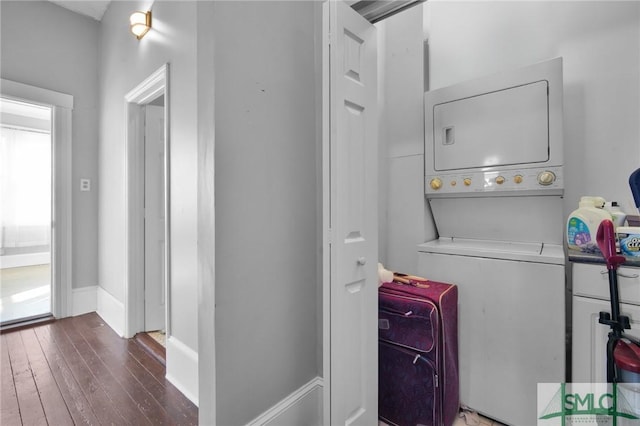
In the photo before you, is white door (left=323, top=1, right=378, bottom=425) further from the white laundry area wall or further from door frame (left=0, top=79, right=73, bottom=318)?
door frame (left=0, top=79, right=73, bottom=318)

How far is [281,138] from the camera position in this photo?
54.3 inches

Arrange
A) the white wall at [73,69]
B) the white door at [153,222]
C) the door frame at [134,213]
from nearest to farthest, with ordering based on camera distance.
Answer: the door frame at [134,213] < the white door at [153,222] < the white wall at [73,69]

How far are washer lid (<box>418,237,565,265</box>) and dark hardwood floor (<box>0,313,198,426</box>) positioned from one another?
179 centimetres

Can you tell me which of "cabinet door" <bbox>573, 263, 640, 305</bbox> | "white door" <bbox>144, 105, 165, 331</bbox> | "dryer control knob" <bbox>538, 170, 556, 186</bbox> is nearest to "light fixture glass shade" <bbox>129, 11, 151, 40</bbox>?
"white door" <bbox>144, 105, 165, 331</bbox>

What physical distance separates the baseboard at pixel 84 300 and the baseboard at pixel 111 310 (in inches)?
2.2

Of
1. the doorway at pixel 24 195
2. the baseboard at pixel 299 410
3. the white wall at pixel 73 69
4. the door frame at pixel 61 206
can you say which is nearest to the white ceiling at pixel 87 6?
the white wall at pixel 73 69

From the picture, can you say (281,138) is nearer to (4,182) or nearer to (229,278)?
(229,278)

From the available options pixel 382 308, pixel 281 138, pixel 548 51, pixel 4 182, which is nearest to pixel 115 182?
pixel 281 138

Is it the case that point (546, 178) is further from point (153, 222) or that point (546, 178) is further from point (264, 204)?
point (153, 222)

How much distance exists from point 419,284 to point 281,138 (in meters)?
1.12

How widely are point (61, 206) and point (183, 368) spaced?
2.48 metres

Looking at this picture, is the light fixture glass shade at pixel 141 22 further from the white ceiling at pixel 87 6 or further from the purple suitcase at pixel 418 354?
the purple suitcase at pixel 418 354

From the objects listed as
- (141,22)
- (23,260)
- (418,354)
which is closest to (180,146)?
(141,22)

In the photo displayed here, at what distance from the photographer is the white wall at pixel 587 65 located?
1.55 meters
